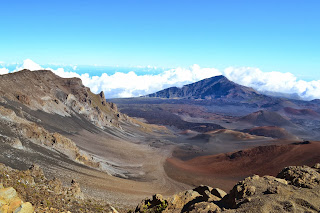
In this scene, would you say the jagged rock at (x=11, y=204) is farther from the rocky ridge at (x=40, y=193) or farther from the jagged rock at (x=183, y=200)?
the jagged rock at (x=183, y=200)

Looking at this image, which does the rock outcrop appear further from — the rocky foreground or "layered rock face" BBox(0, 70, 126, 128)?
the rocky foreground

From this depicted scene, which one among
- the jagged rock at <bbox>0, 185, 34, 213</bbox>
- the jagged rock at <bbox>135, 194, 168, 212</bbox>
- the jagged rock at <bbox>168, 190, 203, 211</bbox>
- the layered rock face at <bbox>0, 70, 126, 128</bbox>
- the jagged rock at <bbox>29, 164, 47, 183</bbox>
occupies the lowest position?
the jagged rock at <bbox>135, 194, 168, 212</bbox>

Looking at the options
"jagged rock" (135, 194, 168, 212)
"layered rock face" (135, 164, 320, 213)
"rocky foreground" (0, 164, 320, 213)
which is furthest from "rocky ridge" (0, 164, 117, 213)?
"layered rock face" (135, 164, 320, 213)

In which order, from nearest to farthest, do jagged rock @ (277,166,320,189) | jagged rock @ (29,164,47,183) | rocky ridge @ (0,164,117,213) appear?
rocky ridge @ (0,164,117,213) < jagged rock @ (277,166,320,189) < jagged rock @ (29,164,47,183)

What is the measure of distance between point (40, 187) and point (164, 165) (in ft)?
152

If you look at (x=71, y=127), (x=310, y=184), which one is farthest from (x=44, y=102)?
(x=310, y=184)

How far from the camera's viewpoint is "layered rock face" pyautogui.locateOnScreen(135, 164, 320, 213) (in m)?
13.0

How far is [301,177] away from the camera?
16500 millimetres

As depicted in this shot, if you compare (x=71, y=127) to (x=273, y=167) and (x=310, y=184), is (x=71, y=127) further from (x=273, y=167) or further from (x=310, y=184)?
(x=310, y=184)

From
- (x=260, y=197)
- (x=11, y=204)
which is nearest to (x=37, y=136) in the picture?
(x=11, y=204)

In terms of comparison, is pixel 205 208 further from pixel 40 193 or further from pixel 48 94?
pixel 48 94

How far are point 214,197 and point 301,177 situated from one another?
6188mm

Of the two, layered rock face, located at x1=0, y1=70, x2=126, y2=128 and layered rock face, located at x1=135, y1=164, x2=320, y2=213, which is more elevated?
layered rock face, located at x1=0, y1=70, x2=126, y2=128

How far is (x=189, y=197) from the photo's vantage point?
17719 millimetres
